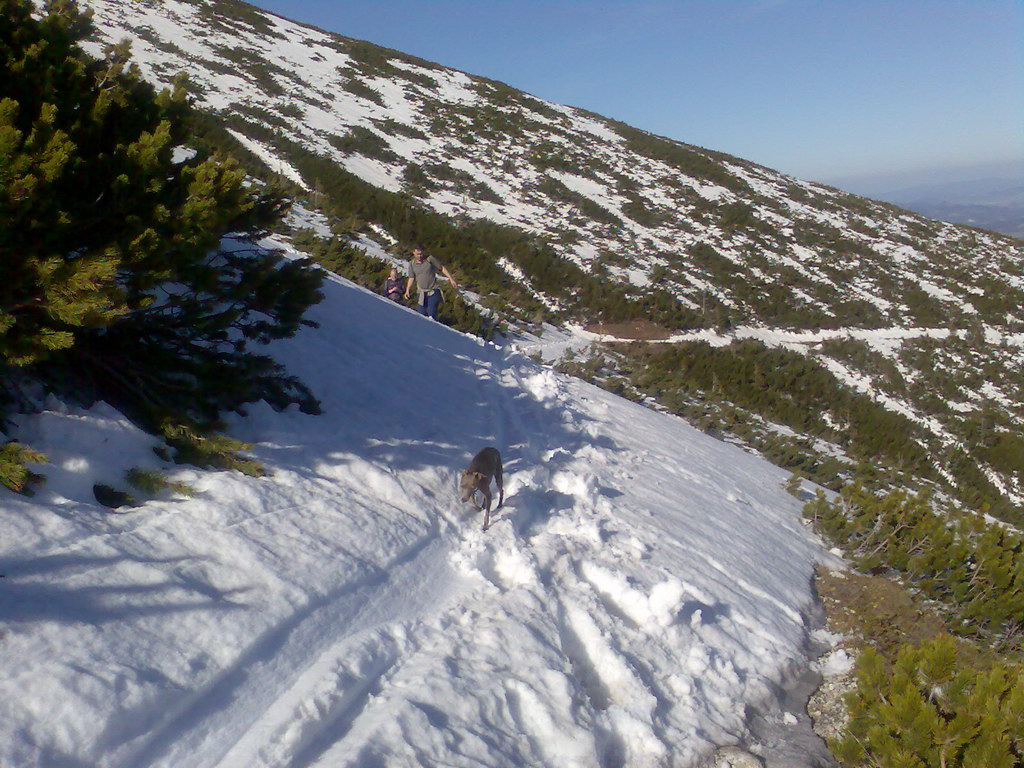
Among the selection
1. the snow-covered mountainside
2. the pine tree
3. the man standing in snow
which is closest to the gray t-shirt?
the man standing in snow

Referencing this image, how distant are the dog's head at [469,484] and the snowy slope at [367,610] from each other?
0.50 feet

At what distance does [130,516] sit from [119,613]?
70cm

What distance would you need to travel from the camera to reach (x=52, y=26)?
355 cm

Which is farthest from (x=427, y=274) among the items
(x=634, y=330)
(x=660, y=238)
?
(x=660, y=238)

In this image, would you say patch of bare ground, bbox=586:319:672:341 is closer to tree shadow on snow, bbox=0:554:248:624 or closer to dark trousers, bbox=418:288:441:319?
→ dark trousers, bbox=418:288:441:319

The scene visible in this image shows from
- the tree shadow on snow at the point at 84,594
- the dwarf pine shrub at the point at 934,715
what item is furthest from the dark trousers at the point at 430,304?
the dwarf pine shrub at the point at 934,715

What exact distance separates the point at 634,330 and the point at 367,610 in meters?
15.2

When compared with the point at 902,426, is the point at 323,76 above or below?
above

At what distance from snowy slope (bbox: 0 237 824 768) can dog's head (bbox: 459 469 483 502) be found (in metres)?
0.15

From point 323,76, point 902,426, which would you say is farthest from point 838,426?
point 323,76

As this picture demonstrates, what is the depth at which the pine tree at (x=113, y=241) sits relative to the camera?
113 inches

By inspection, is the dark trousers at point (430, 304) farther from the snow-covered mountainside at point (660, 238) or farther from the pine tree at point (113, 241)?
the pine tree at point (113, 241)

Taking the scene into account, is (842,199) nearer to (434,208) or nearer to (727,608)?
(434,208)

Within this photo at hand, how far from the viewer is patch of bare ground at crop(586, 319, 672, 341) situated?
56.8 ft
